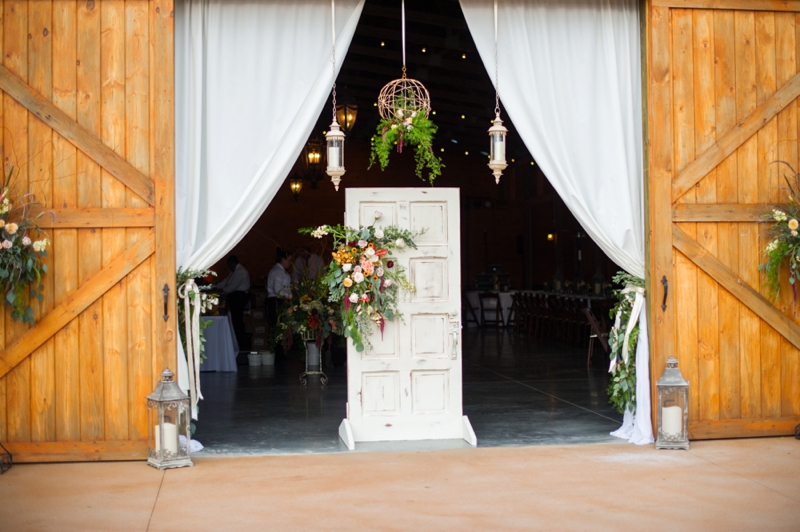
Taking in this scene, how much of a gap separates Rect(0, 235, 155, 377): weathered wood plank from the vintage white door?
1602mm

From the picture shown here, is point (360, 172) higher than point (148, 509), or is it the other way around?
point (360, 172)

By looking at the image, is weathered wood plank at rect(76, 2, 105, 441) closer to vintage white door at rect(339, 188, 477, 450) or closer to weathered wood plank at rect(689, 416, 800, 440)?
vintage white door at rect(339, 188, 477, 450)

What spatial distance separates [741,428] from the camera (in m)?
6.44

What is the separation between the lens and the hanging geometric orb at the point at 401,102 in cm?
637

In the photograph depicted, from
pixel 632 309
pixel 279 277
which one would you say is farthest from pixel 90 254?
pixel 279 277

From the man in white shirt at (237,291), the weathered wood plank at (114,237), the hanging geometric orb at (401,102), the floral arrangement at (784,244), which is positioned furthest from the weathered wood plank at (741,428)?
the man in white shirt at (237,291)

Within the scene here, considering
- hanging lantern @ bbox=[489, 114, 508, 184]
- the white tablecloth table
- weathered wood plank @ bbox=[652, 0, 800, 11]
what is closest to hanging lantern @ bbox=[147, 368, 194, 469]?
hanging lantern @ bbox=[489, 114, 508, 184]

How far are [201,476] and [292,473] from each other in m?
0.58

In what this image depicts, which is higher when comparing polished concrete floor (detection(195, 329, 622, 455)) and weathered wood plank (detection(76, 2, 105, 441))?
weathered wood plank (detection(76, 2, 105, 441))

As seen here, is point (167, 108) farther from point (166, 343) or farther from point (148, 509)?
point (148, 509)

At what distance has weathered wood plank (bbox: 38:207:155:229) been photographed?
5.81m

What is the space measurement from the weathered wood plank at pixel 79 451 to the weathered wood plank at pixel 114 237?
8 cm

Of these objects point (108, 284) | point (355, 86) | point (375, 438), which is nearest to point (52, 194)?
point (108, 284)

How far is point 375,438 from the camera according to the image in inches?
254
